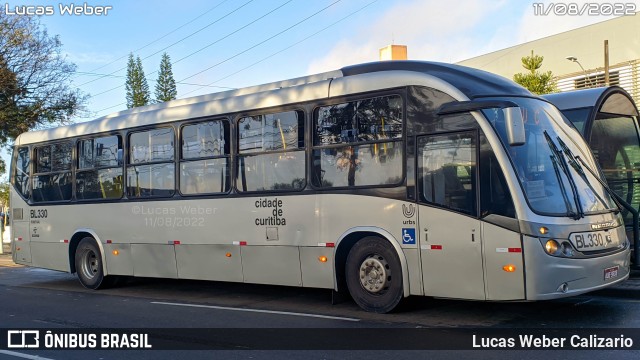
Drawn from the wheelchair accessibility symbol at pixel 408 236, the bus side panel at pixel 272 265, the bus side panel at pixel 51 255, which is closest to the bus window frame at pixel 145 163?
the bus side panel at pixel 272 265

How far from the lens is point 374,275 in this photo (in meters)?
9.18

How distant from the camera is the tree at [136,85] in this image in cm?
5919

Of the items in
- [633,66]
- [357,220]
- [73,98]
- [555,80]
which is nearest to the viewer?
[357,220]

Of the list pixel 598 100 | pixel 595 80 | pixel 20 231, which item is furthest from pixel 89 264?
pixel 595 80

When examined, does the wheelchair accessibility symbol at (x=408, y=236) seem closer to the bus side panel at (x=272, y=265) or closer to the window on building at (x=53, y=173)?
the bus side panel at (x=272, y=265)

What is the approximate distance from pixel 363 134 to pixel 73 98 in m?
23.1

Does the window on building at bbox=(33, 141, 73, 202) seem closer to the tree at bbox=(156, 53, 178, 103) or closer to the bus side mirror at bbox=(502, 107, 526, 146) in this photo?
the bus side mirror at bbox=(502, 107, 526, 146)

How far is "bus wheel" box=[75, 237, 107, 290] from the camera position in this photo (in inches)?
549

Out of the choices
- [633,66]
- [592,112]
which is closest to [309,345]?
[592,112]

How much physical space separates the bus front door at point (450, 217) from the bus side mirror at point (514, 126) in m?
0.58

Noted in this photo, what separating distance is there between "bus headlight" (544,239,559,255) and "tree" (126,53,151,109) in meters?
55.2

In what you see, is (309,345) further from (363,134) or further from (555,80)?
(555,80)

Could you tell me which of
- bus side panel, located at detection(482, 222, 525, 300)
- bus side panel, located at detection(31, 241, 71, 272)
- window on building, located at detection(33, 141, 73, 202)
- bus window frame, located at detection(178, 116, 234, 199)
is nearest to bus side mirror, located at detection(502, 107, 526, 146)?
bus side panel, located at detection(482, 222, 525, 300)

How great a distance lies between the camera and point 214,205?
11.4 meters
